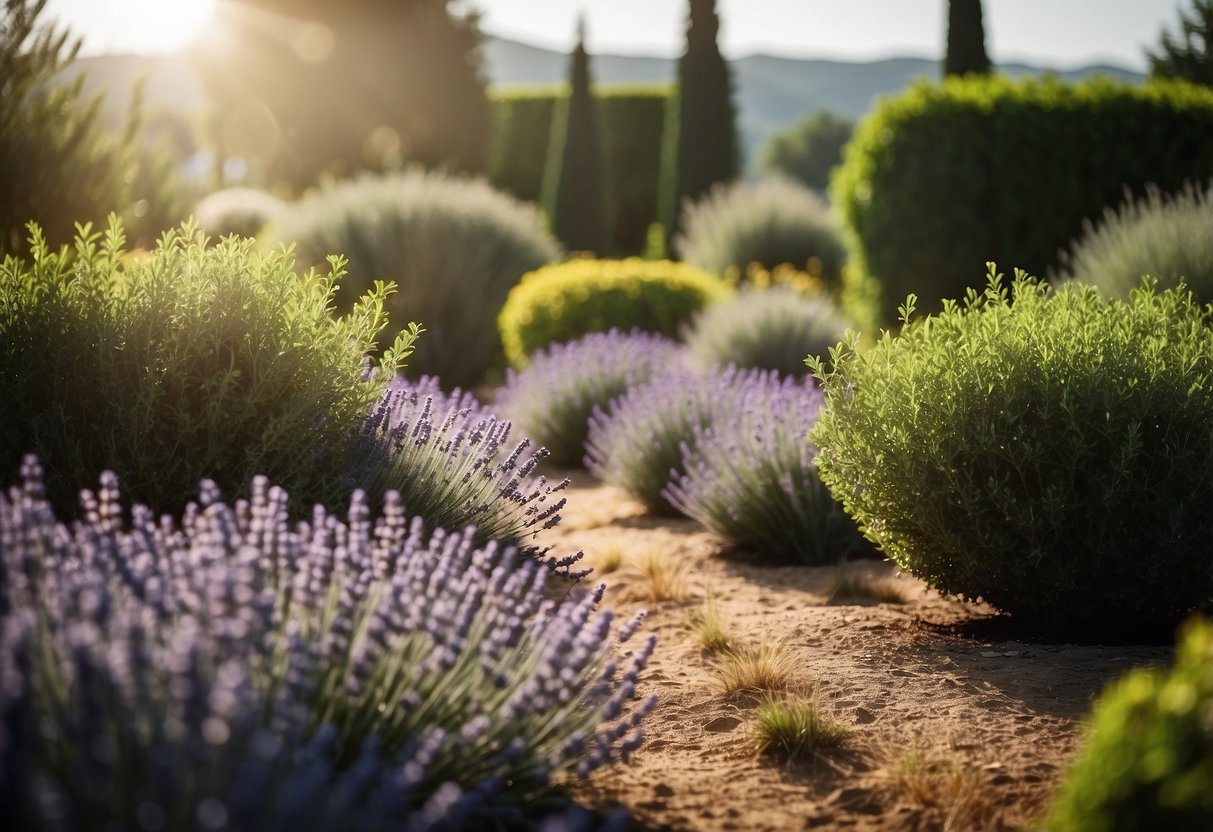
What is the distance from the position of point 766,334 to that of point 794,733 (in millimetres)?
6577

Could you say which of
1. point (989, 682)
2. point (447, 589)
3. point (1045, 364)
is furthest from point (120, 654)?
point (1045, 364)

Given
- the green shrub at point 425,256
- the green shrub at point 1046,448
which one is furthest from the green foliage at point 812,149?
the green shrub at point 1046,448

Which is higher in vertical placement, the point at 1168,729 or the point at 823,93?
the point at 823,93

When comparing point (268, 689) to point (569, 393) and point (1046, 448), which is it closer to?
point (1046, 448)

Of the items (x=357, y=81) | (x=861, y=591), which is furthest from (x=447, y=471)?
(x=357, y=81)

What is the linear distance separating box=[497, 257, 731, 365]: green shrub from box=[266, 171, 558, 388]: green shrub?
38 cm

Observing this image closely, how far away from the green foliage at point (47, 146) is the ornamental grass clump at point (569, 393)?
9.83ft

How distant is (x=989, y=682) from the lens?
350cm

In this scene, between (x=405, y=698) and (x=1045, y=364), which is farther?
(x=1045, y=364)

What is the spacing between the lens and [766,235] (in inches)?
614

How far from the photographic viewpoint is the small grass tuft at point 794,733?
3041mm

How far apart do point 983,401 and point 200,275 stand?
2617mm

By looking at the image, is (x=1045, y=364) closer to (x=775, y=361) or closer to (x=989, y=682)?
(x=989, y=682)

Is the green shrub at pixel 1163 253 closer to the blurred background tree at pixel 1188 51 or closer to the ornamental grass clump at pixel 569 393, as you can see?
the ornamental grass clump at pixel 569 393
